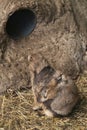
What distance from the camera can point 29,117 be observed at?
5465mm

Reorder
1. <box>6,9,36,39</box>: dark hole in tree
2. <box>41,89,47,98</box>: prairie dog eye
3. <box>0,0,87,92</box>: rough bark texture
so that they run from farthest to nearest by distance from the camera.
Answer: <box>6,9,36,39</box>: dark hole in tree → <box>0,0,87,92</box>: rough bark texture → <box>41,89,47,98</box>: prairie dog eye

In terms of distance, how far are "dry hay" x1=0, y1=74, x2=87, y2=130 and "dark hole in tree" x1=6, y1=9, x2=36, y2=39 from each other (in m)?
1.00

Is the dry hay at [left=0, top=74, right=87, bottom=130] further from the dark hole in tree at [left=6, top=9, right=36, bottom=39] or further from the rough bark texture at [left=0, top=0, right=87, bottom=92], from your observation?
the dark hole in tree at [left=6, top=9, right=36, bottom=39]

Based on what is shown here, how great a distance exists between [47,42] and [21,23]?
1.70ft

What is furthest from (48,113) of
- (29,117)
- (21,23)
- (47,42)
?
(21,23)

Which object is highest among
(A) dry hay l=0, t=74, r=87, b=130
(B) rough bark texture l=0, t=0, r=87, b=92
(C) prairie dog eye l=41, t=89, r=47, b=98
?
(B) rough bark texture l=0, t=0, r=87, b=92

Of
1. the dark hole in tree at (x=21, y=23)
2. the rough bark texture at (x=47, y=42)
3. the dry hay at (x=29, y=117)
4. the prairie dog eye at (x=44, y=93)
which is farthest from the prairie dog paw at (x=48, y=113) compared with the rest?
the dark hole in tree at (x=21, y=23)

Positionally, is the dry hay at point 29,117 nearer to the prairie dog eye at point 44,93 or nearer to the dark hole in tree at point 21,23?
the prairie dog eye at point 44,93

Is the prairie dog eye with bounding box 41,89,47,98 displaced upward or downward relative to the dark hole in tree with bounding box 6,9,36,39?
downward

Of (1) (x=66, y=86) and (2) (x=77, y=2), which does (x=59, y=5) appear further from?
(1) (x=66, y=86)

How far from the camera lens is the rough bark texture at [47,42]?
604 cm

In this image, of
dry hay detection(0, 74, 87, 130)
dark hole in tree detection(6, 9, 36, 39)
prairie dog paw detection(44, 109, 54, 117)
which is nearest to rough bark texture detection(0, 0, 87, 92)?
dark hole in tree detection(6, 9, 36, 39)

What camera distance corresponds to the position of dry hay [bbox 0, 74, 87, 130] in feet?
17.3

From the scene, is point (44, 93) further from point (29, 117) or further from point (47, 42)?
point (47, 42)
